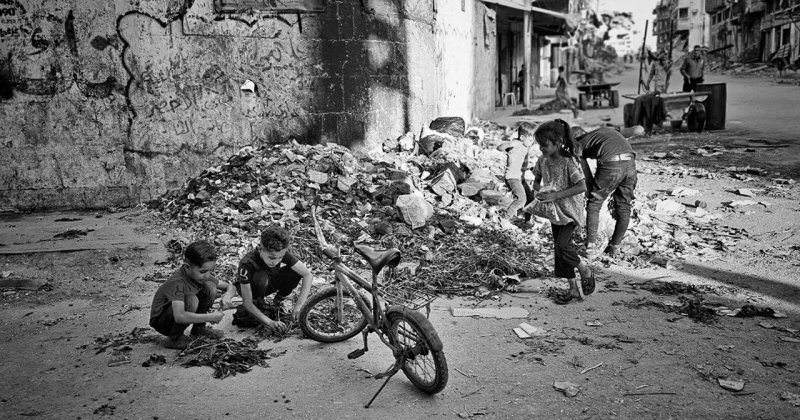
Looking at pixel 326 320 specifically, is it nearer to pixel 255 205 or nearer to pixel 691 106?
pixel 255 205

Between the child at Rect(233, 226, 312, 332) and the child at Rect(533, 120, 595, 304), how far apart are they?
6.41 feet

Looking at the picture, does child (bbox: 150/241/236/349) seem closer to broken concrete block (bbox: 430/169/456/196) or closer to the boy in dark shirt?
the boy in dark shirt

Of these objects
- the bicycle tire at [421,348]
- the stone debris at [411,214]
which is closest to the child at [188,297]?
the bicycle tire at [421,348]

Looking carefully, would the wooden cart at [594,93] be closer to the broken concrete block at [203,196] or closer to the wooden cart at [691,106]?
the wooden cart at [691,106]

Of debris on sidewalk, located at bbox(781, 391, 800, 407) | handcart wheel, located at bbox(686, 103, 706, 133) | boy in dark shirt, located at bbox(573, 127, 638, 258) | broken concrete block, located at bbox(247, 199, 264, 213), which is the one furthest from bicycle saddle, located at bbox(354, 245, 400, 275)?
handcart wheel, located at bbox(686, 103, 706, 133)

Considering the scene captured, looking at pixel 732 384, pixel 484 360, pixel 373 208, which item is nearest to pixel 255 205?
pixel 373 208

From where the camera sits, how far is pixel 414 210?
258 inches

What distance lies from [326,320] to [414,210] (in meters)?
2.63

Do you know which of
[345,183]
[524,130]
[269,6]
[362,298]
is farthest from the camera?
[269,6]

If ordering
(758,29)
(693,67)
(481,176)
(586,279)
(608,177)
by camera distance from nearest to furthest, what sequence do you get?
(586,279), (608,177), (481,176), (693,67), (758,29)

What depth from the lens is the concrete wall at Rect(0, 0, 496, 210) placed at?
7.76 metres

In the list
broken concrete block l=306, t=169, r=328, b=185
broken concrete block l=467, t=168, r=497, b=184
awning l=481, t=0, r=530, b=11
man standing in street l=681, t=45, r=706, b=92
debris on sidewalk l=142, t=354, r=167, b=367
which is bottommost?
debris on sidewalk l=142, t=354, r=167, b=367

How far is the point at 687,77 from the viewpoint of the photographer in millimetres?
15930

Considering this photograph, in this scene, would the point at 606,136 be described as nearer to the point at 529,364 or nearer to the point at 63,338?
the point at 529,364
